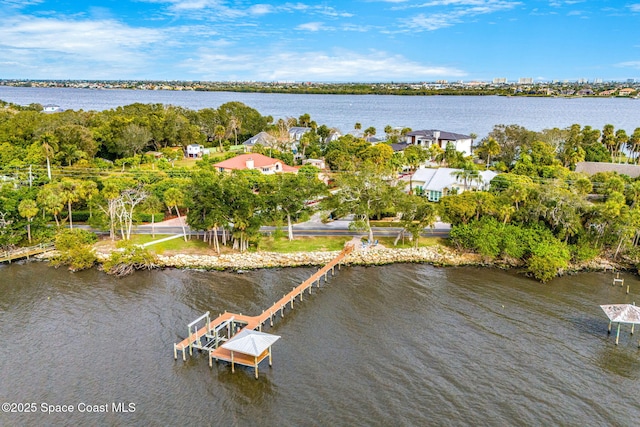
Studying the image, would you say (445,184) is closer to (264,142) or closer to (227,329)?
(227,329)

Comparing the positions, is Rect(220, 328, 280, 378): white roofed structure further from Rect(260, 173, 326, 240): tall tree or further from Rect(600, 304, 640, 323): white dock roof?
Rect(600, 304, 640, 323): white dock roof

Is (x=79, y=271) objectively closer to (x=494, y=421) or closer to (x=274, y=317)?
(x=274, y=317)

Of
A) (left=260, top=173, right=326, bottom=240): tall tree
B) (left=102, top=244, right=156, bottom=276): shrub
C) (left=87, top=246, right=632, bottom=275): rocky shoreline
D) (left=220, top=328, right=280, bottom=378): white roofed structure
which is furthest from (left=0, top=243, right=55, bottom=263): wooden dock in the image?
(left=220, top=328, right=280, bottom=378): white roofed structure

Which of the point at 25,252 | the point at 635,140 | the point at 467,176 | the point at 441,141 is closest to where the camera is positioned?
the point at 25,252

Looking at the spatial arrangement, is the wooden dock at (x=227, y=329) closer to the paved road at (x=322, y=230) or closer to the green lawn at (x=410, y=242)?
the green lawn at (x=410, y=242)

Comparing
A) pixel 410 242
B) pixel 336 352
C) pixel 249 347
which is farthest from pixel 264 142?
pixel 249 347

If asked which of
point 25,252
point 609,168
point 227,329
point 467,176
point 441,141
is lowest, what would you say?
point 227,329

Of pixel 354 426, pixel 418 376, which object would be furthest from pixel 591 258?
pixel 354 426

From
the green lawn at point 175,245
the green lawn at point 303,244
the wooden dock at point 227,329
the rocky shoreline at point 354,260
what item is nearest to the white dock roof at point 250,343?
the wooden dock at point 227,329
